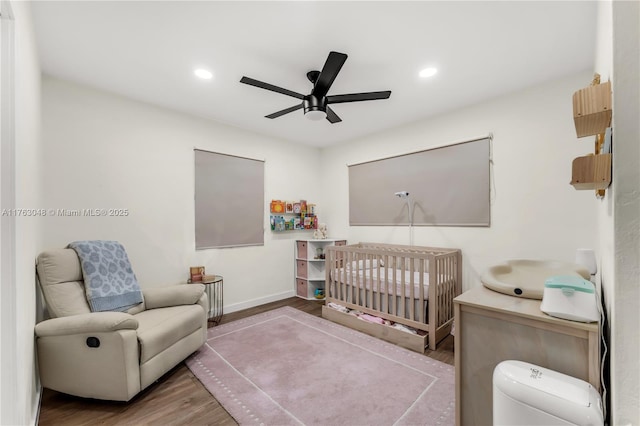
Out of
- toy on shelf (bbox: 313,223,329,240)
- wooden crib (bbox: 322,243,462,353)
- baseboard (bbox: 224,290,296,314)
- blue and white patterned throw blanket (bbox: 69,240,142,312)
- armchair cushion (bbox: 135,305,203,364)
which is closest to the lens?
armchair cushion (bbox: 135,305,203,364)

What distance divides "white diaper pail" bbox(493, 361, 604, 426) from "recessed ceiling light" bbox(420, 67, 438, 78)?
2199mm

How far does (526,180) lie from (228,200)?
338 centimetres

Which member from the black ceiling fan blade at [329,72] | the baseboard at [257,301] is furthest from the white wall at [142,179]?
the black ceiling fan blade at [329,72]

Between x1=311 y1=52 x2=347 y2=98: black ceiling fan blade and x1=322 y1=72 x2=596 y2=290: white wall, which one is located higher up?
x1=311 y1=52 x2=347 y2=98: black ceiling fan blade

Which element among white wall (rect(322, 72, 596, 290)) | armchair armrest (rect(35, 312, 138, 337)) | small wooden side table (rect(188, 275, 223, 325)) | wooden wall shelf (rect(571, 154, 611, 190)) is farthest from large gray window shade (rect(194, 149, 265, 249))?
wooden wall shelf (rect(571, 154, 611, 190))

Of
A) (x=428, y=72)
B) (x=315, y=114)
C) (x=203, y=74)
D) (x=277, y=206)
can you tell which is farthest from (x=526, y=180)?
(x=203, y=74)

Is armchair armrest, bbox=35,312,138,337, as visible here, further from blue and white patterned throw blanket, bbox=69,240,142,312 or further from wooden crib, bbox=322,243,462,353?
wooden crib, bbox=322,243,462,353

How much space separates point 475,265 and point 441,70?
6.71ft

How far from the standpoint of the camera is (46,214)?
2.37 metres

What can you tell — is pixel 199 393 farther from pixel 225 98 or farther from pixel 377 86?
pixel 377 86

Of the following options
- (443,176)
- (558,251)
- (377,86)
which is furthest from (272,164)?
(558,251)

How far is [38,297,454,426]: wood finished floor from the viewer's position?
5.39ft

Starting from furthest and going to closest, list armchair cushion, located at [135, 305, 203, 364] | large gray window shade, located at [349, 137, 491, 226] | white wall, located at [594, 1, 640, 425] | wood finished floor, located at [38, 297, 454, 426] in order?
large gray window shade, located at [349, 137, 491, 226], armchair cushion, located at [135, 305, 203, 364], wood finished floor, located at [38, 297, 454, 426], white wall, located at [594, 1, 640, 425]

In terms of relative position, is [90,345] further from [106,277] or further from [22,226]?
[22,226]
